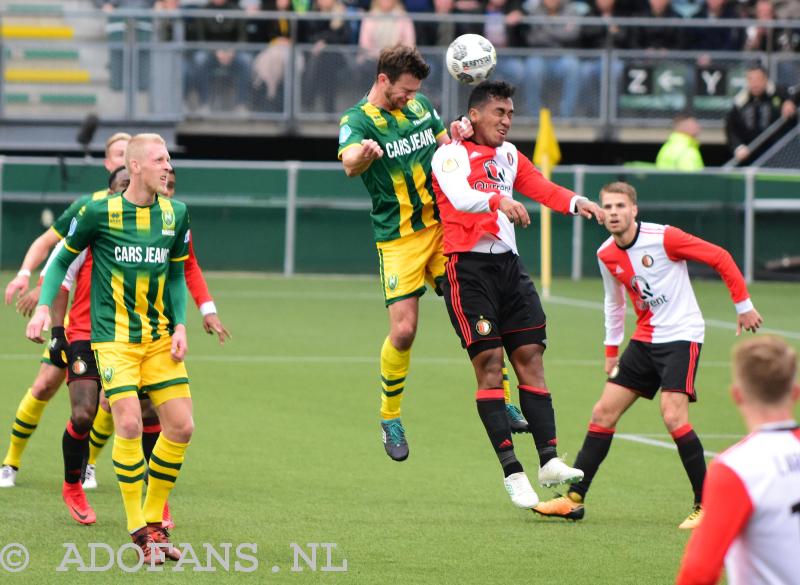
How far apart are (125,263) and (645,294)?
116 inches

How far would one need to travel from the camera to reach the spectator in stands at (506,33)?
2348 cm

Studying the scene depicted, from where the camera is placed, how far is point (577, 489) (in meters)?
8.48

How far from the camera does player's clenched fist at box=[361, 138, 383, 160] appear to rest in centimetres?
795

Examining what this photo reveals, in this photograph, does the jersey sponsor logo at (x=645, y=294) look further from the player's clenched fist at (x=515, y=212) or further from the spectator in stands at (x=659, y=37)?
the spectator in stands at (x=659, y=37)

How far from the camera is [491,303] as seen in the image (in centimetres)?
832

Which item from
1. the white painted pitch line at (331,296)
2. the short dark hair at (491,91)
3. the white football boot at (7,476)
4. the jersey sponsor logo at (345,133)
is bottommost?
the white painted pitch line at (331,296)

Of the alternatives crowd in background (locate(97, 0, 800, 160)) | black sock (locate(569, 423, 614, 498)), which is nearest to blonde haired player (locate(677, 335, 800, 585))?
black sock (locate(569, 423, 614, 498))

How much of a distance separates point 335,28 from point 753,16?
276 inches

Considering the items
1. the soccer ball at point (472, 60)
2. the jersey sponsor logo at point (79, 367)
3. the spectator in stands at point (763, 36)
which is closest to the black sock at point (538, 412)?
the soccer ball at point (472, 60)

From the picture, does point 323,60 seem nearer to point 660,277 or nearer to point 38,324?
point 660,277

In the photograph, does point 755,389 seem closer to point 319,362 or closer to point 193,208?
point 319,362

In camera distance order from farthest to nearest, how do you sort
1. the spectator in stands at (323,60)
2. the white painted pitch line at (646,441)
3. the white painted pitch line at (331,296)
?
the spectator in stands at (323,60) → the white painted pitch line at (331,296) → the white painted pitch line at (646,441)

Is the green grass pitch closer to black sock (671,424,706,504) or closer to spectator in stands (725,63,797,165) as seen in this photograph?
black sock (671,424,706,504)

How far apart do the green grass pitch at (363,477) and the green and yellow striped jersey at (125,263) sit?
1.12 metres
